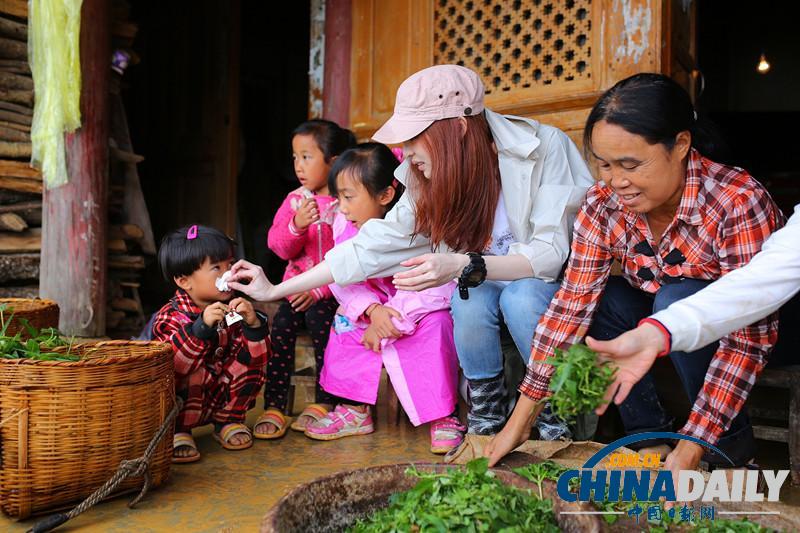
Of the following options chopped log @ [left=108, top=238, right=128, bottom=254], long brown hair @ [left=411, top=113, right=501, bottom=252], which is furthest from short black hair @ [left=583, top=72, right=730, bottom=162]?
chopped log @ [left=108, top=238, right=128, bottom=254]

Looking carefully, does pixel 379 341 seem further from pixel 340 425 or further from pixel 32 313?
pixel 32 313

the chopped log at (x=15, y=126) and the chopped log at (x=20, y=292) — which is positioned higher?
the chopped log at (x=15, y=126)

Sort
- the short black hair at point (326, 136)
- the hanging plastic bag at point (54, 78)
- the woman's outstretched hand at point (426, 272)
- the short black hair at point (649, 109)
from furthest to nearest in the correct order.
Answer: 1. the hanging plastic bag at point (54, 78)
2. the short black hair at point (326, 136)
3. the woman's outstretched hand at point (426, 272)
4. the short black hair at point (649, 109)

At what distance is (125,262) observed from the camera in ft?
17.1

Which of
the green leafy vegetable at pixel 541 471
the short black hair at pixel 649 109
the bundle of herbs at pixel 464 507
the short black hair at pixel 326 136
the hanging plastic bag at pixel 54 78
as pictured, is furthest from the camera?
the hanging plastic bag at pixel 54 78

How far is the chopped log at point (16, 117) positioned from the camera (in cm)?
496

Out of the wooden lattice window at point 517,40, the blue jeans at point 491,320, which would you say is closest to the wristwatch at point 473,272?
the blue jeans at point 491,320

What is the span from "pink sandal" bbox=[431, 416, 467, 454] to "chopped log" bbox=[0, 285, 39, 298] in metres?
3.33

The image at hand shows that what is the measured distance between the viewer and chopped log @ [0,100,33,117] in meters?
4.98

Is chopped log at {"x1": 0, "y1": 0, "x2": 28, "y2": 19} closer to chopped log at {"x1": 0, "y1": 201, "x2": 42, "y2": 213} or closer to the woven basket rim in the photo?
chopped log at {"x1": 0, "y1": 201, "x2": 42, "y2": 213}

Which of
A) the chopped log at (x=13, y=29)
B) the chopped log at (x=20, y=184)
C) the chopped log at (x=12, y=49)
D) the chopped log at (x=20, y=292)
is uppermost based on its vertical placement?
the chopped log at (x=13, y=29)

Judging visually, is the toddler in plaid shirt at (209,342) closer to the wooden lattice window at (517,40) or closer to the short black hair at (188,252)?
the short black hair at (188,252)

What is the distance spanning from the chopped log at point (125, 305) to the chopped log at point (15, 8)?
2.10 metres

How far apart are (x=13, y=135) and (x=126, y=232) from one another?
3.25ft
